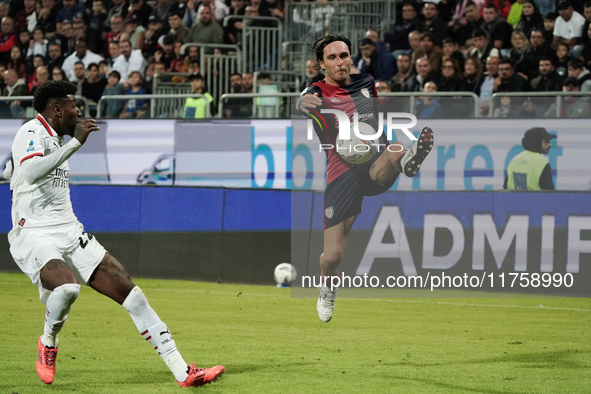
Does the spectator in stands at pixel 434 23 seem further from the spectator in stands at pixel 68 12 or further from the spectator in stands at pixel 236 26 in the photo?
the spectator in stands at pixel 68 12

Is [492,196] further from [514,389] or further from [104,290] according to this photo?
[104,290]

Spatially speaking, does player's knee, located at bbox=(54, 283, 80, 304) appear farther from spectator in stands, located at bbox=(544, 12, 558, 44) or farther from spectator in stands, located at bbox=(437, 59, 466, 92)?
spectator in stands, located at bbox=(544, 12, 558, 44)

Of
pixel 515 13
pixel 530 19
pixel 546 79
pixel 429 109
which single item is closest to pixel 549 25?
pixel 530 19

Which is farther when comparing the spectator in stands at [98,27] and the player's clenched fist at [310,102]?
the spectator in stands at [98,27]

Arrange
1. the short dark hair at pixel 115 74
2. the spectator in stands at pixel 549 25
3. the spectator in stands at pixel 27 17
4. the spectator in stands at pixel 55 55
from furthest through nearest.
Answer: the spectator in stands at pixel 27 17 → the spectator in stands at pixel 55 55 → the short dark hair at pixel 115 74 → the spectator in stands at pixel 549 25

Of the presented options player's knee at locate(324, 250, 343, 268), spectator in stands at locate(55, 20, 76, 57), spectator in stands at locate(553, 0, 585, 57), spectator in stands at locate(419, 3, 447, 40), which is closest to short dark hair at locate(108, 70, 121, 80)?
spectator in stands at locate(55, 20, 76, 57)

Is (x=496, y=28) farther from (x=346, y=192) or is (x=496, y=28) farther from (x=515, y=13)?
(x=346, y=192)

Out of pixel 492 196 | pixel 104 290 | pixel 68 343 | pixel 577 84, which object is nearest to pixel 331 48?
pixel 104 290

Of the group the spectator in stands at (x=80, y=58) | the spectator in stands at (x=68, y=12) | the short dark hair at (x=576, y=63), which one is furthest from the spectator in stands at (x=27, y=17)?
the short dark hair at (x=576, y=63)

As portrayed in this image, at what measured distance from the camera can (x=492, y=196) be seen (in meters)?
11.2

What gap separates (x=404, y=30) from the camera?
50.2ft

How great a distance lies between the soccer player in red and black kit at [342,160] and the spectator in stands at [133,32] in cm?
1182

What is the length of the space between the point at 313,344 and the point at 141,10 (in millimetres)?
11876

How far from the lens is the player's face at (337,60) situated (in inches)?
246
